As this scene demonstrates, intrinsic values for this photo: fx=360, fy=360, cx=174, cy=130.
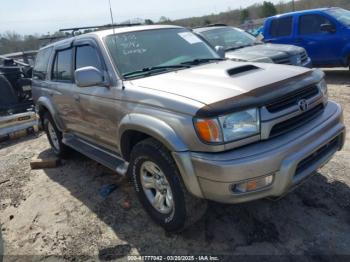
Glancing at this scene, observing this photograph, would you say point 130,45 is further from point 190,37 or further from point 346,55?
point 346,55

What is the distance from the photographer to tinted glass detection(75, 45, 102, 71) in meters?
4.04

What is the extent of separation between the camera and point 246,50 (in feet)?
25.6

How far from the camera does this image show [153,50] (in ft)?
13.1

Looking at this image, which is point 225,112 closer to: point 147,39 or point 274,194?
point 274,194

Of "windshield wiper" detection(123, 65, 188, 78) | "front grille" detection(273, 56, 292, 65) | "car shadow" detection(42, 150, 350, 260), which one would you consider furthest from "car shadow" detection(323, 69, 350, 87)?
"windshield wiper" detection(123, 65, 188, 78)

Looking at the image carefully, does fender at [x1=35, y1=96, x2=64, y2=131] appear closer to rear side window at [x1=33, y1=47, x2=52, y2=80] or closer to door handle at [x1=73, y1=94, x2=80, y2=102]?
rear side window at [x1=33, y1=47, x2=52, y2=80]

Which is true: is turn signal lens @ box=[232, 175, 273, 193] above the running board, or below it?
above

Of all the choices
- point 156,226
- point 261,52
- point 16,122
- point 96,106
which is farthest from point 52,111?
point 261,52

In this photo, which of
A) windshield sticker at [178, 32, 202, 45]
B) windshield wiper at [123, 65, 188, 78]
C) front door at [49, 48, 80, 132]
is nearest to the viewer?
windshield wiper at [123, 65, 188, 78]

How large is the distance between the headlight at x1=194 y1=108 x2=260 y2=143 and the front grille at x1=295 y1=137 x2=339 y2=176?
52 centimetres

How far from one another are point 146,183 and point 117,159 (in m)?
0.72

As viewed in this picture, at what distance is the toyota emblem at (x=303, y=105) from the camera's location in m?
3.01

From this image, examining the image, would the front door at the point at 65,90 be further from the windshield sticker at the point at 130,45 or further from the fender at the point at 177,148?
the fender at the point at 177,148

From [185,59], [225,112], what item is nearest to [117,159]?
[185,59]
